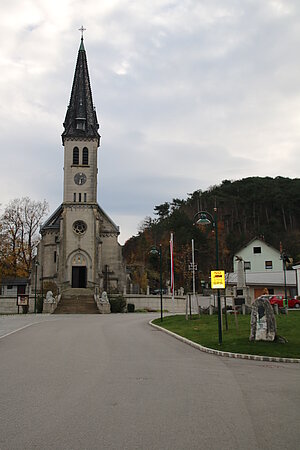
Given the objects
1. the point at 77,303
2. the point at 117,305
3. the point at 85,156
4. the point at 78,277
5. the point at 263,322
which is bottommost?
the point at 263,322

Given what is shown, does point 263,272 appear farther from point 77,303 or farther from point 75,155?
point 75,155

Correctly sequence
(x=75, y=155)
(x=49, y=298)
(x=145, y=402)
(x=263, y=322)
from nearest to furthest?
(x=145, y=402) → (x=263, y=322) → (x=49, y=298) → (x=75, y=155)

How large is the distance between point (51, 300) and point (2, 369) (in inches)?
1314

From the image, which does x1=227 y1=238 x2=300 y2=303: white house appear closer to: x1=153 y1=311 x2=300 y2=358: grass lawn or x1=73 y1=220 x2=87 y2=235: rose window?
x1=73 y1=220 x2=87 y2=235: rose window

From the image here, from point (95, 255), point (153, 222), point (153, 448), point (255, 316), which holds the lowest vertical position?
point (153, 448)

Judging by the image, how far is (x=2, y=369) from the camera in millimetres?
12281

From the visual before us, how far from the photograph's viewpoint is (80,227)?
183 ft

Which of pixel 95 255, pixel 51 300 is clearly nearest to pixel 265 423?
pixel 51 300

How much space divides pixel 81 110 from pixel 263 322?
47141 millimetres

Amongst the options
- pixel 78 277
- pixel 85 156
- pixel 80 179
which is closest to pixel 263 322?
pixel 78 277

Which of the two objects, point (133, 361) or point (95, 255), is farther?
point (95, 255)

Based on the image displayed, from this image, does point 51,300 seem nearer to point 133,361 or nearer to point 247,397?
point 133,361

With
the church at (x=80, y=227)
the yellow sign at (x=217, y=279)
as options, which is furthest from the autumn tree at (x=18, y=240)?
the yellow sign at (x=217, y=279)

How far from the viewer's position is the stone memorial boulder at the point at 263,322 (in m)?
16.8
